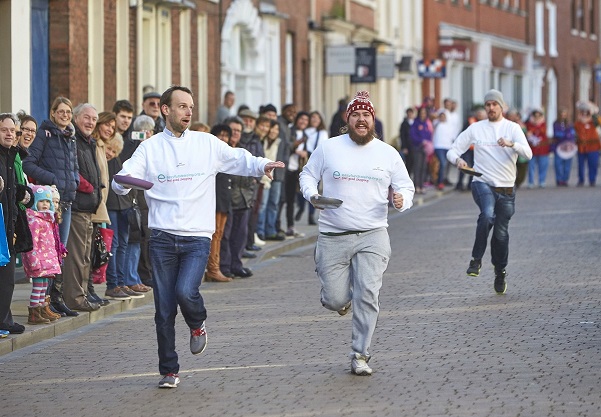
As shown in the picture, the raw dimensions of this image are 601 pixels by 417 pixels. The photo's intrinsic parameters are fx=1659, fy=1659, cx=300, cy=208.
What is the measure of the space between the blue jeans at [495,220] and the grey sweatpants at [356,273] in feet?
15.8

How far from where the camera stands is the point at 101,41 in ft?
77.8

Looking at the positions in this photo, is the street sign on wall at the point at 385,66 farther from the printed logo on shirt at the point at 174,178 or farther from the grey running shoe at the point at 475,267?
the printed logo on shirt at the point at 174,178

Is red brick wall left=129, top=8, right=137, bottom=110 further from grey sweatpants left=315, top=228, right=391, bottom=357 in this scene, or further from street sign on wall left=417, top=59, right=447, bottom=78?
street sign on wall left=417, top=59, right=447, bottom=78

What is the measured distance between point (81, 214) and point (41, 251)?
112 centimetres

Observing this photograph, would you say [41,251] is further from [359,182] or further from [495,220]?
[495,220]

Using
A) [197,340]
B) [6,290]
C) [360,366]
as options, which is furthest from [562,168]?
[197,340]

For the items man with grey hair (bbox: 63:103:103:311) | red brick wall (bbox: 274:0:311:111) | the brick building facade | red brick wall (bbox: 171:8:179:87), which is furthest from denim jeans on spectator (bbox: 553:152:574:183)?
man with grey hair (bbox: 63:103:103:311)

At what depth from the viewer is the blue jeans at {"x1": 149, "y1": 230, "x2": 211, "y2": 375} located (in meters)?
10.4

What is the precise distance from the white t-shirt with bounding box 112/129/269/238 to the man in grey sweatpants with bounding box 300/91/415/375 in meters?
0.64

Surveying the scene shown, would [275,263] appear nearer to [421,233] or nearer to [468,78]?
[421,233]

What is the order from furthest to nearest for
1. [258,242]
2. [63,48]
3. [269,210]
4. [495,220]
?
[63,48]
[269,210]
[258,242]
[495,220]

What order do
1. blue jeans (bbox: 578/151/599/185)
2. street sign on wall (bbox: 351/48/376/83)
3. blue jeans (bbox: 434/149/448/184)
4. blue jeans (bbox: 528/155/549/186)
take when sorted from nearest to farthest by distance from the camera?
1. blue jeans (bbox: 434/149/448/184)
2. street sign on wall (bbox: 351/48/376/83)
3. blue jeans (bbox: 528/155/549/186)
4. blue jeans (bbox: 578/151/599/185)

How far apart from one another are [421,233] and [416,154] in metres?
9.54

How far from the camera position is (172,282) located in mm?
10469
